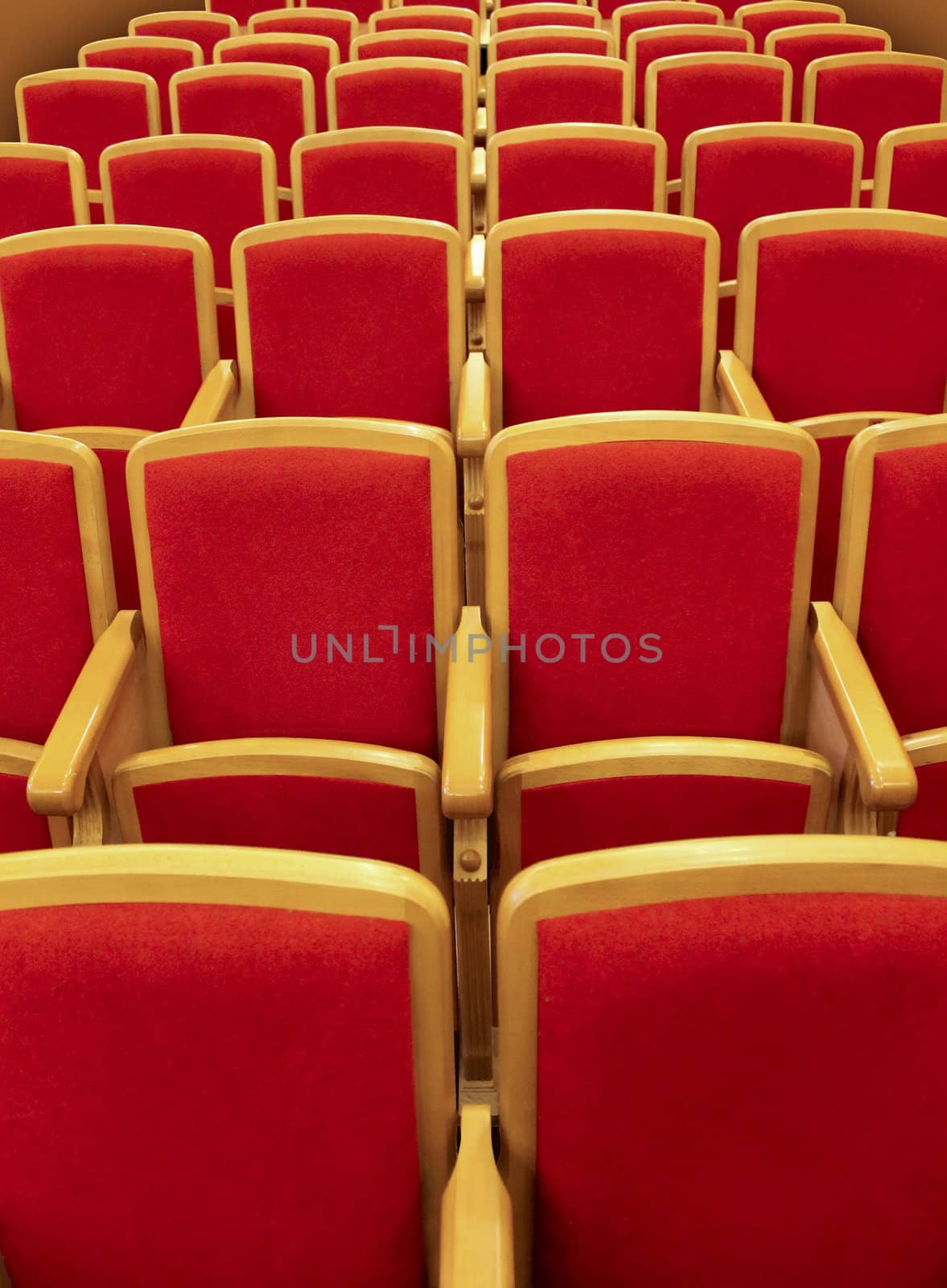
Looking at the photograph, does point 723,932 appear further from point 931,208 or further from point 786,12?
point 786,12

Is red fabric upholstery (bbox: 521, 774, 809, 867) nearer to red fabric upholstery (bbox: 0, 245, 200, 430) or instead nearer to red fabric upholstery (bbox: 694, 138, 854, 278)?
red fabric upholstery (bbox: 0, 245, 200, 430)

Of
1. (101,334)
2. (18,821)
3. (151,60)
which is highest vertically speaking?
(151,60)

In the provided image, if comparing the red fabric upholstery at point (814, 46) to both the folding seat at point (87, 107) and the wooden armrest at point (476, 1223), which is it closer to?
the folding seat at point (87, 107)

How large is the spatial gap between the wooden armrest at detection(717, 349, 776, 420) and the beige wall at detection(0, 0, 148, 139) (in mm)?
985

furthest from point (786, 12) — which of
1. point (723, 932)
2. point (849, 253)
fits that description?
point (723, 932)

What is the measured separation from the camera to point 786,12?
117cm

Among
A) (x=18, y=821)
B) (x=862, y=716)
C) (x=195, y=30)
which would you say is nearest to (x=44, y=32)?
(x=195, y=30)

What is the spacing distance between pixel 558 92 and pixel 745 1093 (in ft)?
2.70

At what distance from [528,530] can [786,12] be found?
1.01 m

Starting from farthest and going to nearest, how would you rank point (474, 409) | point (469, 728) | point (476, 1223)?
1. point (474, 409)
2. point (469, 728)
3. point (476, 1223)

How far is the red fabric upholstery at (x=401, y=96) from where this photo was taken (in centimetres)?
88

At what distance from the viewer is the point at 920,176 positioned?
75 cm

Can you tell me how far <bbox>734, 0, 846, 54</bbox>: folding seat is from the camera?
1163 mm

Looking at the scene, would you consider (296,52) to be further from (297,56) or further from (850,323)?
(850,323)
